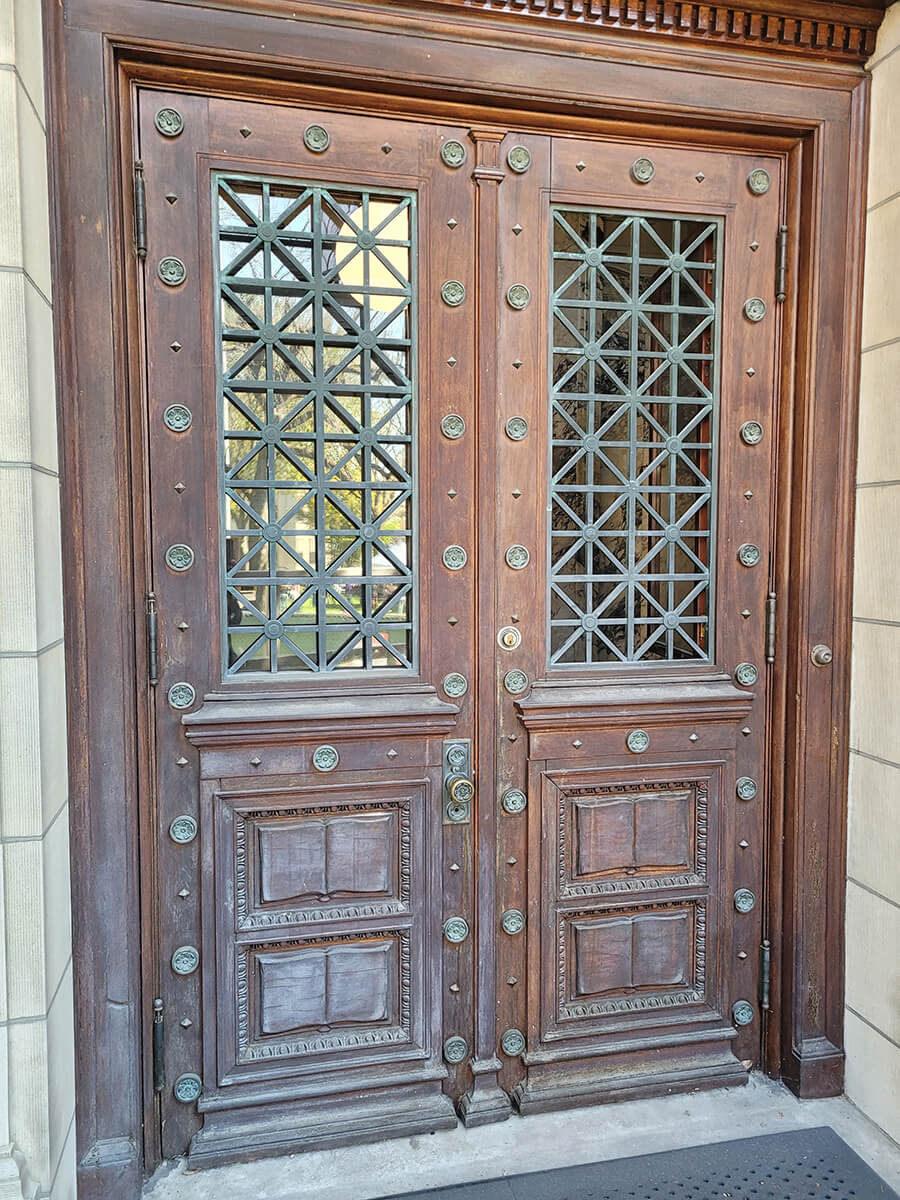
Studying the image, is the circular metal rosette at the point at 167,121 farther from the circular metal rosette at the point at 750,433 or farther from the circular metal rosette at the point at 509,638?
the circular metal rosette at the point at 750,433

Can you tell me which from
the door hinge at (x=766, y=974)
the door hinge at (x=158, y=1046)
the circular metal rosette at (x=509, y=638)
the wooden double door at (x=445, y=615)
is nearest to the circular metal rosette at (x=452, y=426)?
the wooden double door at (x=445, y=615)

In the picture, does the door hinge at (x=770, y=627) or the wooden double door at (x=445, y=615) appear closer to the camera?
the wooden double door at (x=445, y=615)

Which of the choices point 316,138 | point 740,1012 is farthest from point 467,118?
point 740,1012

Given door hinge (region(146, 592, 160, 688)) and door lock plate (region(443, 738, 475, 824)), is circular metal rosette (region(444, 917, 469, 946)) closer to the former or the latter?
door lock plate (region(443, 738, 475, 824))

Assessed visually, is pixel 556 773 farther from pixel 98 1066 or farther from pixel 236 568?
pixel 98 1066

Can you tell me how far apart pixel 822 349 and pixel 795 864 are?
4.10ft

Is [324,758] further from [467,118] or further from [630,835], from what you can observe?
[467,118]

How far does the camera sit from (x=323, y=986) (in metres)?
1.70

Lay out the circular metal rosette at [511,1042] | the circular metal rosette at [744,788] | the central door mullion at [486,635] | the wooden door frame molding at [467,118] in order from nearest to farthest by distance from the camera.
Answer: the wooden door frame molding at [467,118] → the central door mullion at [486,635] → the circular metal rosette at [511,1042] → the circular metal rosette at [744,788]

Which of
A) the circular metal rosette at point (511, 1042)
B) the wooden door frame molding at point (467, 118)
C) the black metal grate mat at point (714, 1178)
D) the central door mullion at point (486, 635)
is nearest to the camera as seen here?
the wooden door frame molding at point (467, 118)

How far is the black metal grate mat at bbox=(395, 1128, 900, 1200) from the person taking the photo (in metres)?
1.58

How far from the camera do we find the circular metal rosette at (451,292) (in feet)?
5.49

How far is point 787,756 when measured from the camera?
188cm

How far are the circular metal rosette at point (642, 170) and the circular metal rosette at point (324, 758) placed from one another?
4.80 ft
